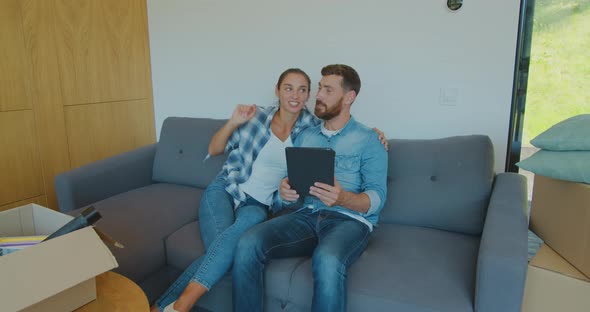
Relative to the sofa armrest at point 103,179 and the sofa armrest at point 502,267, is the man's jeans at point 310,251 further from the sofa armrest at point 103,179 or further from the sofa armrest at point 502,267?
the sofa armrest at point 103,179

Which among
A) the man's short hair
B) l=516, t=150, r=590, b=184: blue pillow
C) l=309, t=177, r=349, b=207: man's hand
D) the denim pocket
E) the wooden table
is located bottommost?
the wooden table

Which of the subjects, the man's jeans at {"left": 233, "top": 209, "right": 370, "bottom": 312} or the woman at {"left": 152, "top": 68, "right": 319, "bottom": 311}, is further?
the woman at {"left": 152, "top": 68, "right": 319, "bottom": 311}

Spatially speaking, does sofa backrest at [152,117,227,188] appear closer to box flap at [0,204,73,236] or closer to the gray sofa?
the gray sofa

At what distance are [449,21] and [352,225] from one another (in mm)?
1152

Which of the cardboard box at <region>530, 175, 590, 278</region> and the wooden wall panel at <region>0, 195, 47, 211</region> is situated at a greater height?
the cardboard box at <region>530, 175, 590, 278</region>

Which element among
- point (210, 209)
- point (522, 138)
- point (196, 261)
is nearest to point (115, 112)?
point (210, 209)

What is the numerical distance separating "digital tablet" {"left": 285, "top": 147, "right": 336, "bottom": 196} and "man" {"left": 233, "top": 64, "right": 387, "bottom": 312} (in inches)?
1.5

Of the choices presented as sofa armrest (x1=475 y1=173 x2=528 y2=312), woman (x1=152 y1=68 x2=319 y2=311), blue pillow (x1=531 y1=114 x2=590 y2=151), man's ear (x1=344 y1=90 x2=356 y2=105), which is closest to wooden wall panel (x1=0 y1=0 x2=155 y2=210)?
woman (x1=152 y1=68 x2=319 y2=311)

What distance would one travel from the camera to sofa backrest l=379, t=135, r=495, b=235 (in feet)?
5.91

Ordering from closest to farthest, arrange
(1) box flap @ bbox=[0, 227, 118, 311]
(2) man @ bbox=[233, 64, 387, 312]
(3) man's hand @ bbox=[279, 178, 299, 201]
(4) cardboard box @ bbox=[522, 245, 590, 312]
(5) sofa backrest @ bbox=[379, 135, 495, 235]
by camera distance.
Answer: (1) box flap @ bbox=[0, 227, 118, 311]
(4) cardboard box @ bbox=[522, 245, 590, 312]
(2) man @ bbox=[233, 64, 387, 312]
(3) man's hand @ bbox=[279, 178, 299, 201]
(5) sofa backrest @ bbox=[379, 135, 495, 235]

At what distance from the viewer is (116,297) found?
1.19 metres

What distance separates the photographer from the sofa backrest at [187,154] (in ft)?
7.98

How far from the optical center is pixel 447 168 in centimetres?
187

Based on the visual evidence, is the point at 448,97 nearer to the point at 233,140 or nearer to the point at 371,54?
the point at 371,54
